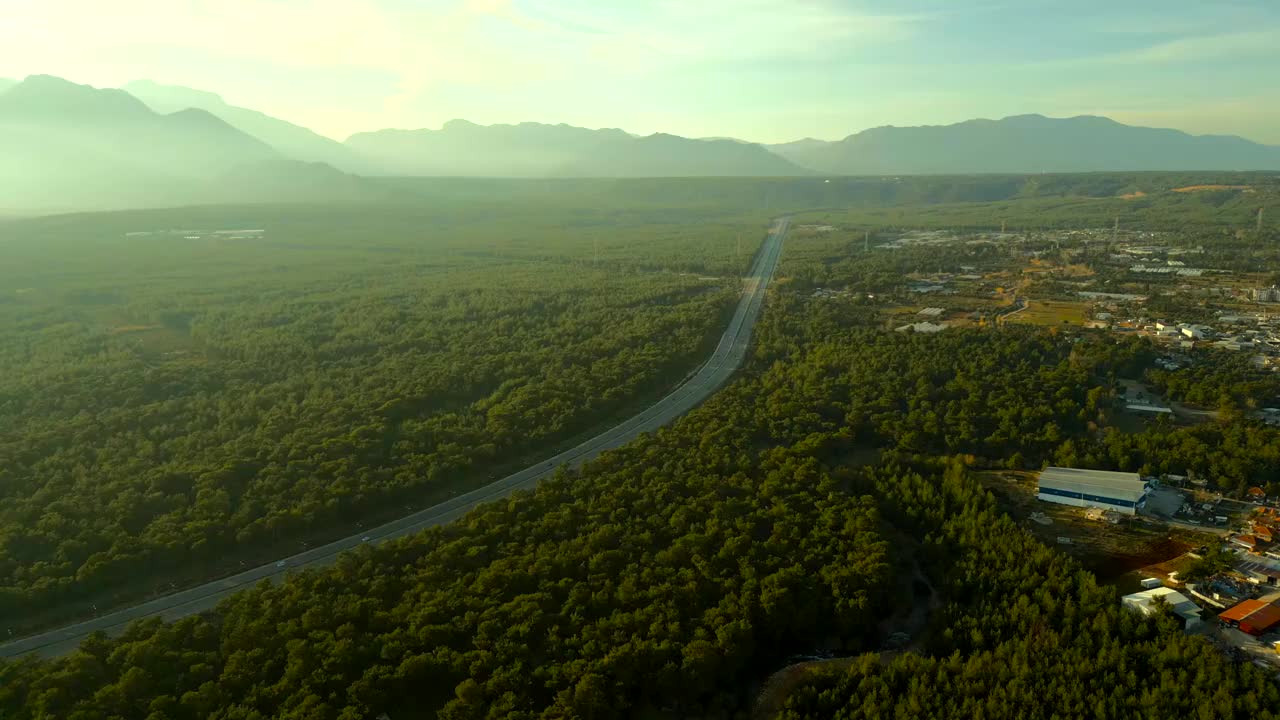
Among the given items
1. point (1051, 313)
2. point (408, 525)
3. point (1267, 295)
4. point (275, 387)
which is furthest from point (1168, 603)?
point (1267, 295)

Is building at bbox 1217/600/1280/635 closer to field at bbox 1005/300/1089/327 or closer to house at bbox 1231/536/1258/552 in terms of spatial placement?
house at bbox 1231/536/1258/552

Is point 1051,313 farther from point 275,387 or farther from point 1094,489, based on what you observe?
point 275,387

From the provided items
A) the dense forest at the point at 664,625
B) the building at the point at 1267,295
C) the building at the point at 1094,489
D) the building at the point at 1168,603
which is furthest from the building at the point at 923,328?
the building at the point at 1168,603

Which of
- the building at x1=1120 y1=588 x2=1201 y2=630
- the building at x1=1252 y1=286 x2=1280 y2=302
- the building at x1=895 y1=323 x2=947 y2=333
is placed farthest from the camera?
the building at x1=1252 y1=286 x2=1280 y2=302

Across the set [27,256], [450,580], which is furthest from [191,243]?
[450,580]

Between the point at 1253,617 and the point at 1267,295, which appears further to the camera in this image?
the point at 1267,295

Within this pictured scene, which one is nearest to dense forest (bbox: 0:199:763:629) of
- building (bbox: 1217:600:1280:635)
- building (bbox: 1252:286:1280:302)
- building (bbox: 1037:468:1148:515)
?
building (bbox: 1037:468:1148:515)

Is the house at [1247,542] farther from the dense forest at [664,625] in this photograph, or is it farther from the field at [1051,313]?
the field at [1051,313]

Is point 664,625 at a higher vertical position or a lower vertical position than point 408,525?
higher
